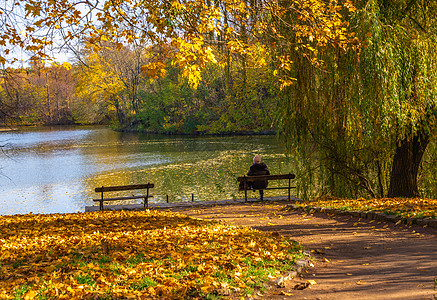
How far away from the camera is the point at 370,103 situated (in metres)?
8.79

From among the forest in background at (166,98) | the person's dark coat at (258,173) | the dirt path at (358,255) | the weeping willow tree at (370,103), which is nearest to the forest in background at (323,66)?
the weeping willow tree at (370,103)

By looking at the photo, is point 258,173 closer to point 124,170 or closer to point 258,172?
point 258,172

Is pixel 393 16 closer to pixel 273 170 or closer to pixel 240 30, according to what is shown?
pixel 240 30

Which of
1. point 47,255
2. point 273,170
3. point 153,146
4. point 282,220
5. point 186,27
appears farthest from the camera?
point 153,146

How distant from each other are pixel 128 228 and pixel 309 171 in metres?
6.03

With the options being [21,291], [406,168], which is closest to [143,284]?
[21,291]

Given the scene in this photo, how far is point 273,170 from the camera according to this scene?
21641 mm

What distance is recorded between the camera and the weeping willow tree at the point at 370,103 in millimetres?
8664

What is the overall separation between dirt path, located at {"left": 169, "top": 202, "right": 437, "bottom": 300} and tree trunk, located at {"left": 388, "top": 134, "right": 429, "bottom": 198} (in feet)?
8.66

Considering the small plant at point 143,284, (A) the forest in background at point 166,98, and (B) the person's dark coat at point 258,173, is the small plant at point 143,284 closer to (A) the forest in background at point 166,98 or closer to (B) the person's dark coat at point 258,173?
(B) the person's dark coat at point 258,173

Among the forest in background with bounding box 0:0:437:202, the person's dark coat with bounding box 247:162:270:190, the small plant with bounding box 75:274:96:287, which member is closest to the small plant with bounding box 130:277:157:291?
the small plant with bounding box 75:274:96:287

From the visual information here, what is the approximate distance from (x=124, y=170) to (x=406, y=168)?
18240 mm

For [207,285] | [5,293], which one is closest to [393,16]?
[207,285]

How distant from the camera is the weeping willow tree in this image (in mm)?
8664
